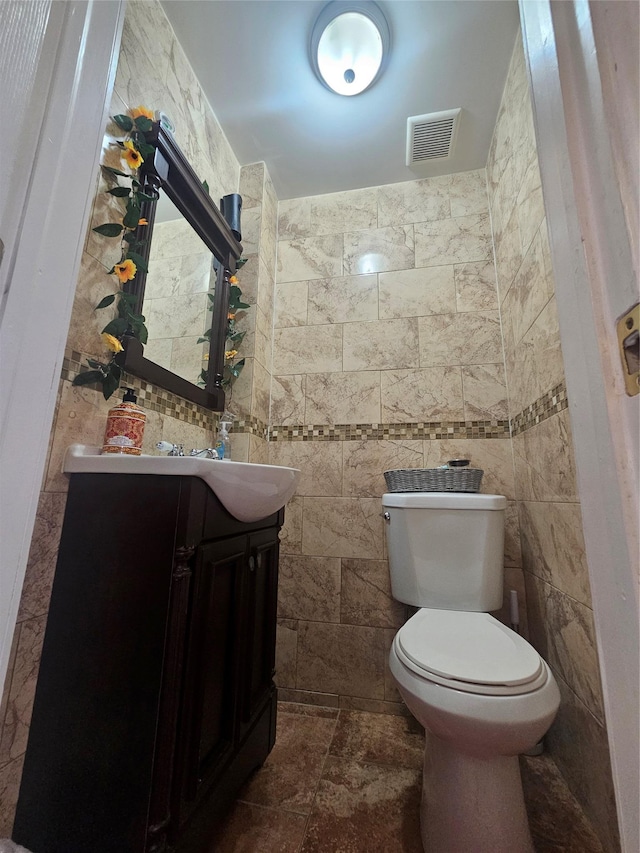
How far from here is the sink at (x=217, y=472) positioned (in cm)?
78

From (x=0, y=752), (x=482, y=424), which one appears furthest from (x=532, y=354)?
(x=0, y=752)

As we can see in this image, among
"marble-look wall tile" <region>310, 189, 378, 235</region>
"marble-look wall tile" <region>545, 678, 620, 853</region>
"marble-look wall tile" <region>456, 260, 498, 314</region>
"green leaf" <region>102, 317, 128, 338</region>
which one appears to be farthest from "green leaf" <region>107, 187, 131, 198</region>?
"marble-look wall tile" <region>545, 678, 620, 853</region>

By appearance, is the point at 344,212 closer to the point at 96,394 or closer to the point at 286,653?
the point at 96,394

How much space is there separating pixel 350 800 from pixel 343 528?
87cm

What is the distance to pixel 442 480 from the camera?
1439 mm

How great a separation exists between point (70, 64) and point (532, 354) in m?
1.45

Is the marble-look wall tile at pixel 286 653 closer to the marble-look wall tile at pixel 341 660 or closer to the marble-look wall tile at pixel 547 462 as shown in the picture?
the marble-look wall tile at pixel 341 660

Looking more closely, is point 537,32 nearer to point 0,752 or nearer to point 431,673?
point 431,673

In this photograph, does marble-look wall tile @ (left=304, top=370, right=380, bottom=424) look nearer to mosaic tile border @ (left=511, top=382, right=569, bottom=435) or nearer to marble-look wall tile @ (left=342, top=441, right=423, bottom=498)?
marble-look wall tile @ (left=342, top=441, right=423, bottom=498)

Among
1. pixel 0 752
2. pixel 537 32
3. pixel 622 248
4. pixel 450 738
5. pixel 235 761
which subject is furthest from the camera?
pixel 235 761

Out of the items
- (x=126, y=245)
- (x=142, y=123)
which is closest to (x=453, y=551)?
(x=126, y=245)

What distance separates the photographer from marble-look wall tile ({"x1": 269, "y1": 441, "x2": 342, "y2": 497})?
1.73 metres

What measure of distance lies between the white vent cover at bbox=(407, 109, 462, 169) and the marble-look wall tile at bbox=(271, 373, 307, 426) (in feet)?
4.08

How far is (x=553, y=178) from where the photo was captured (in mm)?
389
